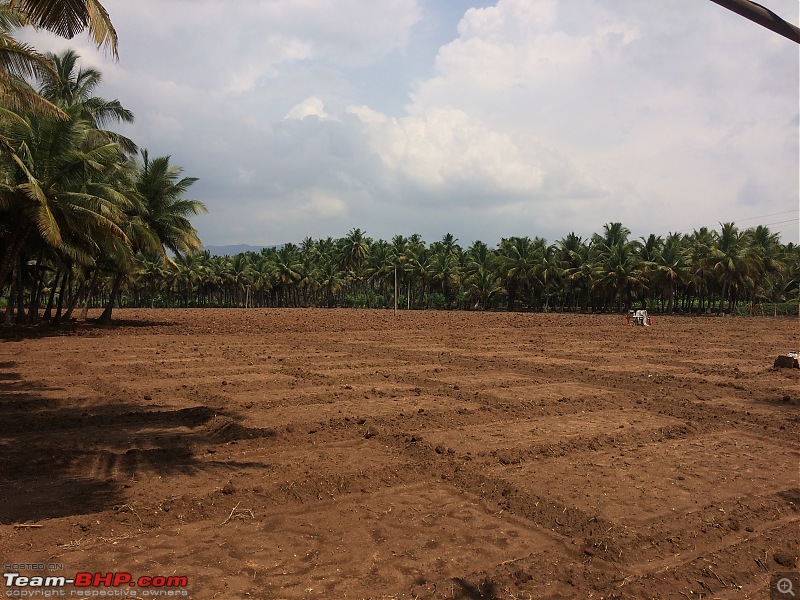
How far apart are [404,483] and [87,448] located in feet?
13.6

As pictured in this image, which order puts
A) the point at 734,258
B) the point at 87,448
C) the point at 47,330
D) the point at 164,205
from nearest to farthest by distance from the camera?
the point at 87,448, the point at 47,330, the point at 164,205, the point at 734,258

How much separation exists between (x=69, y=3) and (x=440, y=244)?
87.8 meters

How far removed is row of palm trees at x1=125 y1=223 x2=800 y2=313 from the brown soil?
121 feet

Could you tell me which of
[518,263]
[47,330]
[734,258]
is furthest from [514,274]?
[47,330]

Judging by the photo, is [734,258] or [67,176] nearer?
[67,176]

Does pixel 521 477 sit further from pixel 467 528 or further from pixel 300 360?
pixel 300 360

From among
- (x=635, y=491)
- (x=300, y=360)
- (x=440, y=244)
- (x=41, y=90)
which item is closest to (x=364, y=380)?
(x=300, y=360)

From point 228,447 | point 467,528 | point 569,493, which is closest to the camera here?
point 467,528

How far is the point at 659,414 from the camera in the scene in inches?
383

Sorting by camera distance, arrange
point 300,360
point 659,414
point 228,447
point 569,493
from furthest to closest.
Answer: point 300,360, point 659,414, point 228,447, point 569,493

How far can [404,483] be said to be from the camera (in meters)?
6.15

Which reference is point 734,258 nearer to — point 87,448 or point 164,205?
point 164,205

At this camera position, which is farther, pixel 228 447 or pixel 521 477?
pixel 228 447

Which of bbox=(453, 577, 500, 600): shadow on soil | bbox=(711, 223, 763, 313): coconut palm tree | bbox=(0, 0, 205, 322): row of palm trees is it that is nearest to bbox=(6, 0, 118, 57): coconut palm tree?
bbox=(0, 0, 205, 322): row of palm trees
